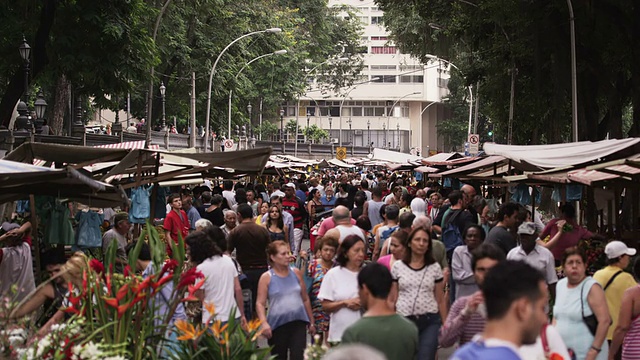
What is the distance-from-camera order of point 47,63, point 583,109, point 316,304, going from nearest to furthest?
point 316,304 < point 47,63 < point 583,109

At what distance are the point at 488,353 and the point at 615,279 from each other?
533 centimetres

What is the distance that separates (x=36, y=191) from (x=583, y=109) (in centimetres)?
2074

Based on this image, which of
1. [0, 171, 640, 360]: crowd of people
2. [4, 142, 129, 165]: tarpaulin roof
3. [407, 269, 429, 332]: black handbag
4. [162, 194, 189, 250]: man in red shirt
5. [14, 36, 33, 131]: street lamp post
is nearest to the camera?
[0, 171, 640, 360]: crowd of people

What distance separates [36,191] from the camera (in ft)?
41.6

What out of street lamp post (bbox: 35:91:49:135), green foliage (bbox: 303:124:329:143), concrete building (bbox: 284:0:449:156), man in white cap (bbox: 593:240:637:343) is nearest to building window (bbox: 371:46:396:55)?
concrete building (bbox: 284:0:449:156)

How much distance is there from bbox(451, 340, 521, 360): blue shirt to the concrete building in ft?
400

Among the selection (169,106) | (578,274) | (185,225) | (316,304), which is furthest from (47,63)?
(169,106)

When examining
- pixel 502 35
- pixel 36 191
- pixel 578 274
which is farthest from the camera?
pixel 502 35

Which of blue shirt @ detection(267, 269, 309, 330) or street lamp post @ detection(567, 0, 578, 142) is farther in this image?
street lamp post @ detection(567, 0, 578, 142)

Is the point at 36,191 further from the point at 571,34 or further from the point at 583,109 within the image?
the point at 583,109

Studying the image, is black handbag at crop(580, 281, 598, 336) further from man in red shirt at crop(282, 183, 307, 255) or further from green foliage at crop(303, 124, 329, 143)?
green foliage at crop(303, 124, 329, 143)

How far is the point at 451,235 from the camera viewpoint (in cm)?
1464

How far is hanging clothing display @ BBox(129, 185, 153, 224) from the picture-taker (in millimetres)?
17406

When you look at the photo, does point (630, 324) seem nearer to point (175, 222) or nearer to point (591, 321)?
point (591, 321)
